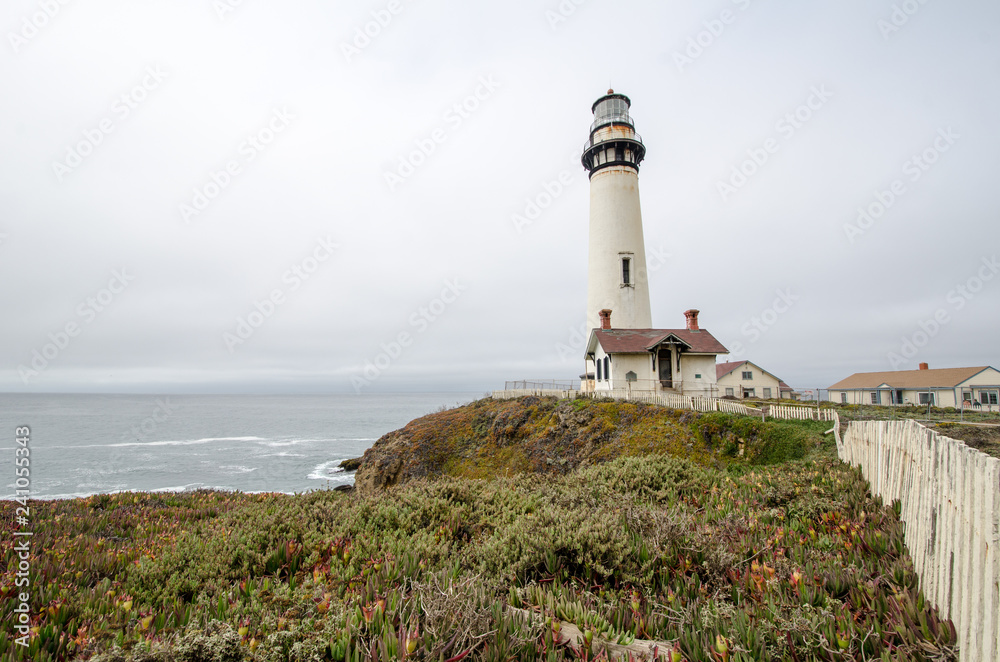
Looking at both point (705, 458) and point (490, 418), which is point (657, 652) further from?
point (490, 418)

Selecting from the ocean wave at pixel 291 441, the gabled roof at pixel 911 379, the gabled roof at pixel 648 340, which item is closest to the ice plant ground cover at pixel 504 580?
the gabled roof at pixel 648 340

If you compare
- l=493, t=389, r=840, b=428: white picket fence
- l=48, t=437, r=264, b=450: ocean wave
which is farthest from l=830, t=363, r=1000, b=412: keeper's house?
l=48, t=437, r=264, b=450: ocean wave

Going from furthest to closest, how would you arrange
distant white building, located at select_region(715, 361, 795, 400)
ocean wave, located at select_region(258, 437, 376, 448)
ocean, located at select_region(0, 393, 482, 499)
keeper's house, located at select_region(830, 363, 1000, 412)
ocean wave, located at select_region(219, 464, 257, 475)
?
ocean wave, located at select_region(258, 437, 376, 448) → distant white building, located at select_region(715, 361, 795, 400) → ocean wave, located at select_region(219, 464, 257, 475) → keeper's house, located at select_region(830, 363, 1000, 412) → ocean, located at select_region(0, 393, 482, 499)

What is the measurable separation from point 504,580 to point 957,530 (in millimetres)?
3800

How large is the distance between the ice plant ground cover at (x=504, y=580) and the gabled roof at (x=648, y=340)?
17.7 metres

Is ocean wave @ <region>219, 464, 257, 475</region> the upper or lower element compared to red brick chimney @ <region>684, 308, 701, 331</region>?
lower

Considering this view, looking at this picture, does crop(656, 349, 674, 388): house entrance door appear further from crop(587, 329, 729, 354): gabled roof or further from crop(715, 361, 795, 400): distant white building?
crop(715, 361, 795, 400): distant white building

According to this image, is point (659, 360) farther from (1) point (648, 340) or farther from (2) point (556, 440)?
(2) point (556, 440)

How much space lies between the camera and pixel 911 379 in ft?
134

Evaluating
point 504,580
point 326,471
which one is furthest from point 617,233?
point 326,471

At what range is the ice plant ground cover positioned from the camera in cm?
338

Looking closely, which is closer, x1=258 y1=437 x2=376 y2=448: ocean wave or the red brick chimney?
the red brick chimney

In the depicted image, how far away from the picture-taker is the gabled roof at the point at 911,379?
37853 mm

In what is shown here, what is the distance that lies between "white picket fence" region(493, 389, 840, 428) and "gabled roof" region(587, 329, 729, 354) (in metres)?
2.65
